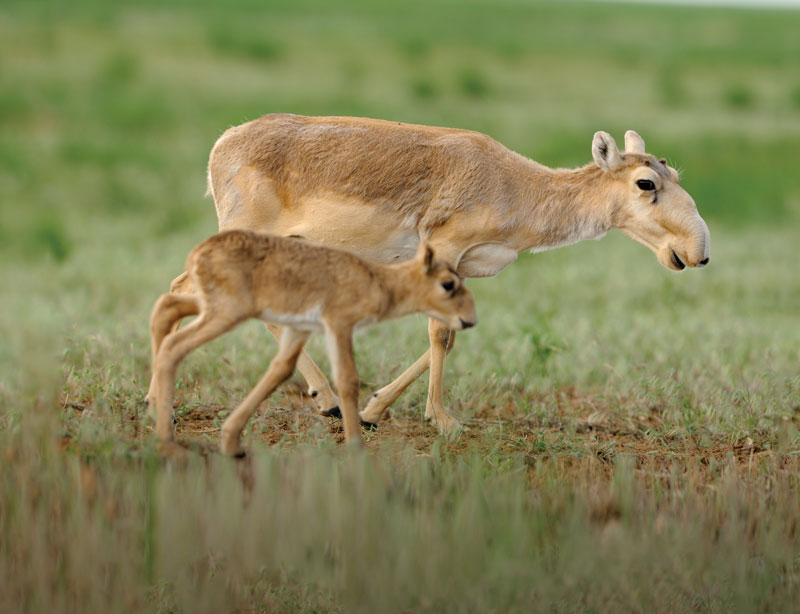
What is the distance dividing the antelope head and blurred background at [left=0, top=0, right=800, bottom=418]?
1.75 meters

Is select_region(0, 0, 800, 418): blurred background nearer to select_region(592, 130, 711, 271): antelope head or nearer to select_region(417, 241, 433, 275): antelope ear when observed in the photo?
select_region(592, 130, 711, 271): antelope head

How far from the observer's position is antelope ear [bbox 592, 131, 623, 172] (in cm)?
768

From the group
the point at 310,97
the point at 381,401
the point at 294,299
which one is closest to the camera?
the point at 294,299

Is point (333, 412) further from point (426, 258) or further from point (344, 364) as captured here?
point (426, 258)

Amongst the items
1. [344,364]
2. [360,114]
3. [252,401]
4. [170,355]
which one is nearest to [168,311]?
[170,355]

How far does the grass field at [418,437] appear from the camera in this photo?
502 centimetres

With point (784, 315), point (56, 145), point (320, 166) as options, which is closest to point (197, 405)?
point (320, 166)

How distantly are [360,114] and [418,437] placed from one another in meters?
18.4

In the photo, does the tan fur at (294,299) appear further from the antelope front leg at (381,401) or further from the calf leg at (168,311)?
the antelope front leg at (381,401)

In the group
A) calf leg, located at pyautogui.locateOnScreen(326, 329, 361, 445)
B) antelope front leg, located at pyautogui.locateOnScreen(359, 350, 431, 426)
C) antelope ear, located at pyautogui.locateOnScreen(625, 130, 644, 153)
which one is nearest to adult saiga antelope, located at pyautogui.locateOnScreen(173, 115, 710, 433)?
antelope front leg, located at pyautogui.locateOnScreen(359, 350, 431, 426)

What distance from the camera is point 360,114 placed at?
25125 millimetres

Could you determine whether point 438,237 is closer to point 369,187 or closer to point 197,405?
point 369,187

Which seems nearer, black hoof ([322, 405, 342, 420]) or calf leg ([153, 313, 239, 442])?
calf leg ([153, 313, 239, 442])

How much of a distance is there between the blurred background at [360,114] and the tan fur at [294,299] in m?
2.21
